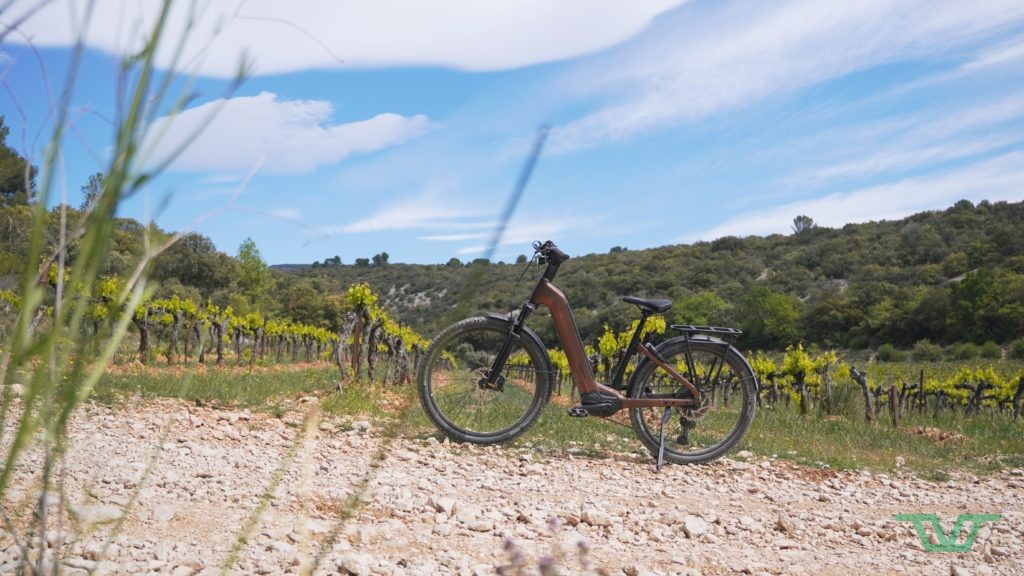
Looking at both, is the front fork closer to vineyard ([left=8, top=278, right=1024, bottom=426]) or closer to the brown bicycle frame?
the brown bicycle frame

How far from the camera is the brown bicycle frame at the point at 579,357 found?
514 cm

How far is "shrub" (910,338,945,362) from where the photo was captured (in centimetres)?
3556

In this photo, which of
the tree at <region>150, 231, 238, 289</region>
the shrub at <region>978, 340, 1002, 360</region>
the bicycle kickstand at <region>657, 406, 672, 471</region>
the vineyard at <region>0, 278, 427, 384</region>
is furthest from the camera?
the shrub at <region>978, 340, 1002, 360</region>

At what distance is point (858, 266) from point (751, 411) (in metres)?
49.8

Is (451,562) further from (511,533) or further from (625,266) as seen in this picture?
(625,266)

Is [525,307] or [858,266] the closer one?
[525,307]

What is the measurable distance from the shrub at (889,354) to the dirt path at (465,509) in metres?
35.6

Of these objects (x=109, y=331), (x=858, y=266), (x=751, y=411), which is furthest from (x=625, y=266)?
(x=109, y=331)

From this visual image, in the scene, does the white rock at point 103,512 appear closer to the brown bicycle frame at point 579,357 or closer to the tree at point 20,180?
the tree at point 20,180

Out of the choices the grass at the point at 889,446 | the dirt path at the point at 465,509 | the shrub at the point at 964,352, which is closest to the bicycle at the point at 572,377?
the dirt path at the point at 465,509

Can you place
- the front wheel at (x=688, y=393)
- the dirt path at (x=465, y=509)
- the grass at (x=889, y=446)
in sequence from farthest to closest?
the grass at (x=889, y=446), the front wheel at (x=688, y=393), the dirt path at (x=465, y=509)

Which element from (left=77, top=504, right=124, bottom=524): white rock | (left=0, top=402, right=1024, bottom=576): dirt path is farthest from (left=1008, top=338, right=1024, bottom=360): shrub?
(left=77, top=504, right=124, bottom=524): white rock

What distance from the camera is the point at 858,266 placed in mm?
49094

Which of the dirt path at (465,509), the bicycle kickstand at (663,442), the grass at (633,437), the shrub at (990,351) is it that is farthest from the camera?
the shrub at (990,351)
